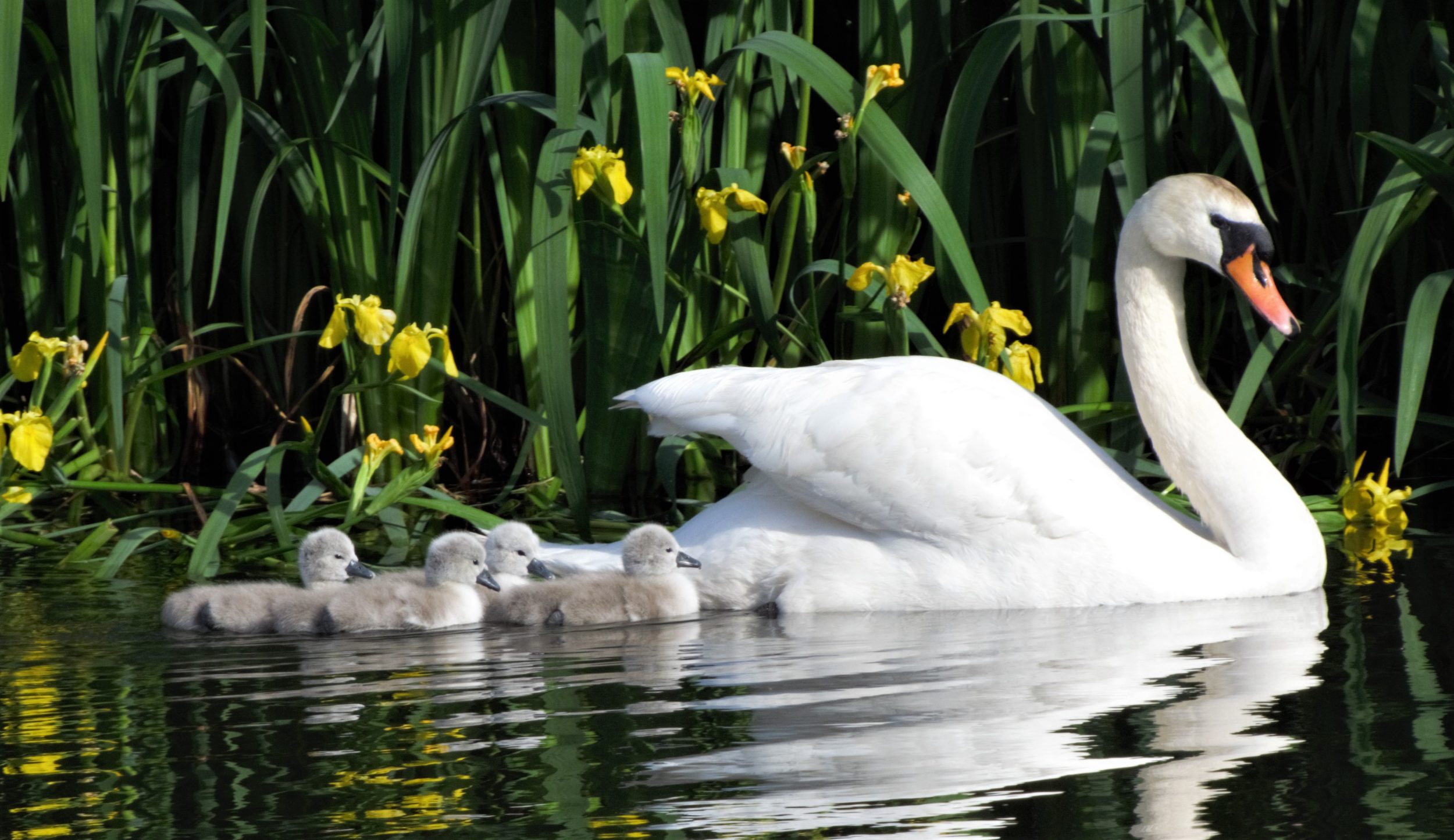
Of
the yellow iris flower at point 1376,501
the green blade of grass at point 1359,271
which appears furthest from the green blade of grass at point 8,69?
the yellow iris flower at point 1376,501

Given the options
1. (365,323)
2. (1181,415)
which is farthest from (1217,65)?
(365,323)

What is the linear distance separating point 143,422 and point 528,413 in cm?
142

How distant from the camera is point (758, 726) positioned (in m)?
2.96

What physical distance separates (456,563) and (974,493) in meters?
1.12

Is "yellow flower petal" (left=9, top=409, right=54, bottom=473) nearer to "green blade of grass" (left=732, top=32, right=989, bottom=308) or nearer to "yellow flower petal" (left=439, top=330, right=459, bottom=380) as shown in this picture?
"yellow flower petal" (left=439, top=330, right=459, bottom=380)

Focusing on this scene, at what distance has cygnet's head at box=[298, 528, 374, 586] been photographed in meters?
4.22

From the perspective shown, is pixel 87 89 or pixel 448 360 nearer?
pixel 87 89

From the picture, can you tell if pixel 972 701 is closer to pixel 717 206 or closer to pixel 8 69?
pixel 717 206

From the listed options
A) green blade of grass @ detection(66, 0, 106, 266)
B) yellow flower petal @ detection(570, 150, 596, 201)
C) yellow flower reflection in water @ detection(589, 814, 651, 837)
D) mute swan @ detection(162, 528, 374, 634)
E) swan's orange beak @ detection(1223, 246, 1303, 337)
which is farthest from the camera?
yellow flower petal @ detection(570, 150, 596, 201)

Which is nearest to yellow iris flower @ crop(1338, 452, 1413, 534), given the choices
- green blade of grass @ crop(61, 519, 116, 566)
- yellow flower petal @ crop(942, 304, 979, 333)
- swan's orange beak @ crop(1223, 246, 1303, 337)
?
swan's orange beak @ crop(1223, 246, 1303, 337)

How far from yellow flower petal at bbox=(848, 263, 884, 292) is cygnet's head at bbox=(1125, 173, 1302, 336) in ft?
2.21

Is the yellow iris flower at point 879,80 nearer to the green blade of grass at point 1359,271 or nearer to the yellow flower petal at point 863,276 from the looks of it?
the yellow flower petal at point 863,276

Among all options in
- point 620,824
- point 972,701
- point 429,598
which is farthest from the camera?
point 429,598

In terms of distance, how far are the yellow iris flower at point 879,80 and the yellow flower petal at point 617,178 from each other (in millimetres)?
610
